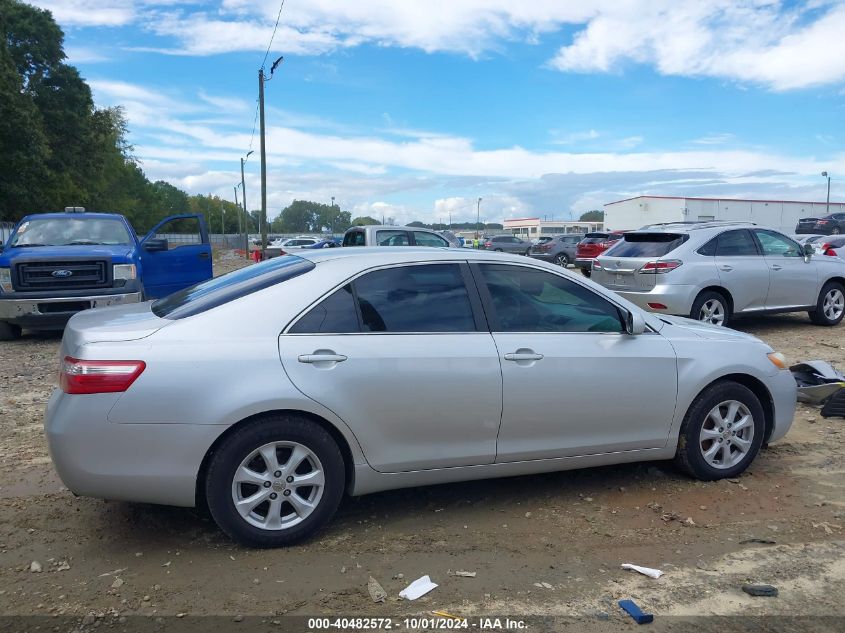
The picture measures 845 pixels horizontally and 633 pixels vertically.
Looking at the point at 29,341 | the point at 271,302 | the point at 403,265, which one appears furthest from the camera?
the point at 29,341

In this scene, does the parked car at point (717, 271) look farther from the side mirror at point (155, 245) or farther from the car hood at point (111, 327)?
the car hood at point (111, 327)

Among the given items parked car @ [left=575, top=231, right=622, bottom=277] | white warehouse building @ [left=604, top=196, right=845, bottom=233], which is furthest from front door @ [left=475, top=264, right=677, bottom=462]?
white warehouse building @ [left=604, top=196, right=845, bottom=233]

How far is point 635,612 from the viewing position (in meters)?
3.09

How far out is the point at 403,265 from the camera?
13.3 feet

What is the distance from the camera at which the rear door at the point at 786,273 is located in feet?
33.1

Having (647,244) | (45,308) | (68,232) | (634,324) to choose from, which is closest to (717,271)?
(647,244)

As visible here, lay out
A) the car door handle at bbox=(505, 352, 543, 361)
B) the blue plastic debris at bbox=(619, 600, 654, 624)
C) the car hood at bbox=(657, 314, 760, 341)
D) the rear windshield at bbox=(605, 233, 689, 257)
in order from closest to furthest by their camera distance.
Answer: the blue plastic debris at bbox=(619, 600, 654, 624), the car door handle at bbox=(505, 352, 543, 361), the car hood at bbox=(657, 314, 760, 341), the rear windshield at bbox=(605, 233, 689, 257)

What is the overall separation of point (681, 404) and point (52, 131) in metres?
46.0

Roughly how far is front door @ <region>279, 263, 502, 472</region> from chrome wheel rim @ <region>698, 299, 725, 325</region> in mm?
6579

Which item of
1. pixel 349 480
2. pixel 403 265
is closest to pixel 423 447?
pixel 349 480

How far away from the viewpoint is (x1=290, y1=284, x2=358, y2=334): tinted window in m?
3.70

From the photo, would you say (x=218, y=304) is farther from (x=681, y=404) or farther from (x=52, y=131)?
(x=52, y=131)

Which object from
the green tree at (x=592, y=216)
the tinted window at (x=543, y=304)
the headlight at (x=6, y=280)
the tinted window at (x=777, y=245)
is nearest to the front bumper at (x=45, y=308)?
the headlight at (x=6, y=280)

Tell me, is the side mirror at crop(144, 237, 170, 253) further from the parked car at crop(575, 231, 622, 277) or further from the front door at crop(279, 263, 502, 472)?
the parked car at crop(575, 231, 622, 277)
